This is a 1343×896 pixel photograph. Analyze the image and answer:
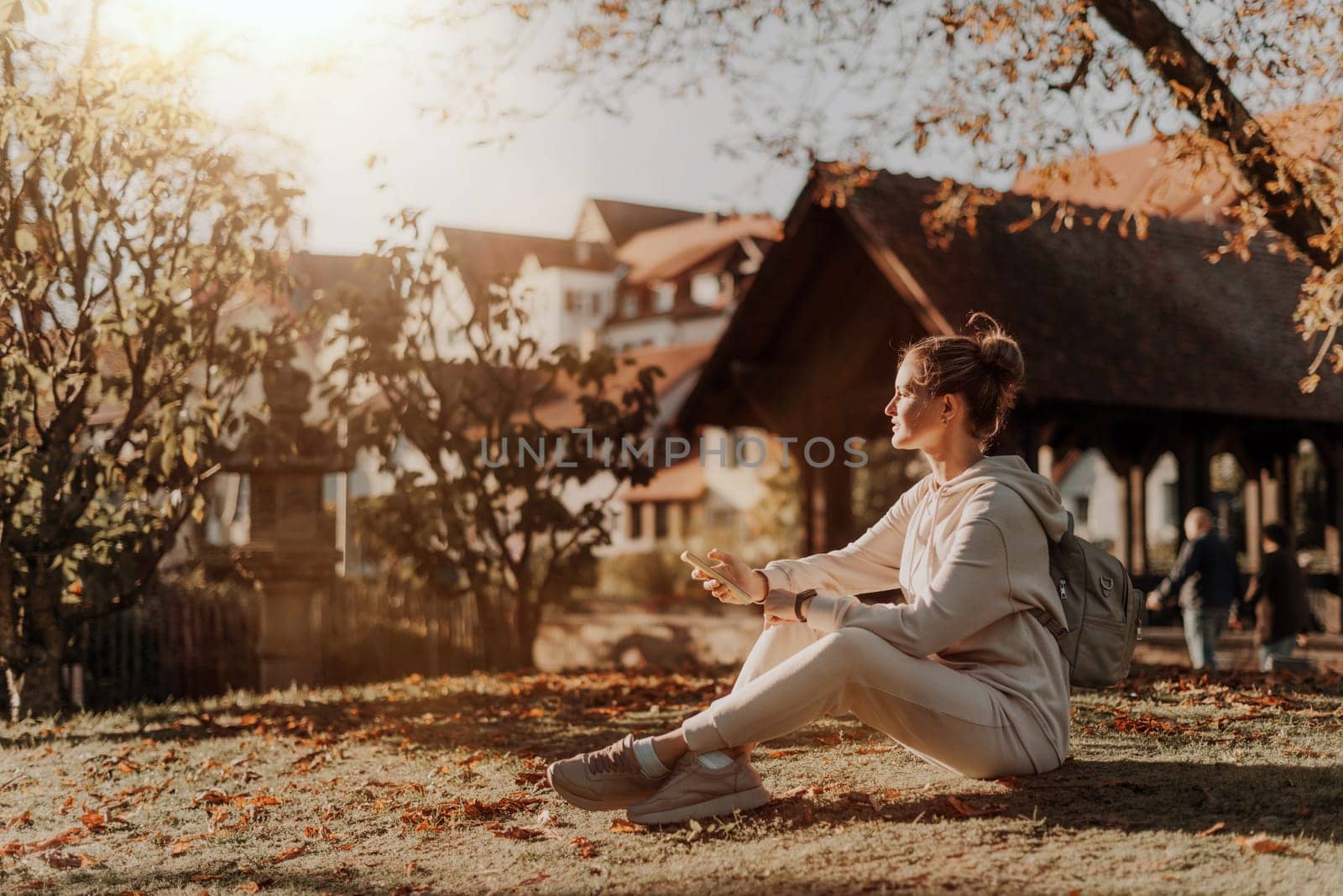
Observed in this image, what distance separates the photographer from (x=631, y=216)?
73.9 meters

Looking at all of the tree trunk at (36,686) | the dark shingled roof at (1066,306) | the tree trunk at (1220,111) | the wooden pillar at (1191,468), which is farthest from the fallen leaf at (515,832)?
the wooden pillar at (1191,468)

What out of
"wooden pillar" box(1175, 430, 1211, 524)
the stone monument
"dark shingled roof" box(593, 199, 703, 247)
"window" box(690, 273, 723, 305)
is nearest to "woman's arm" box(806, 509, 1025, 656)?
the stone monument

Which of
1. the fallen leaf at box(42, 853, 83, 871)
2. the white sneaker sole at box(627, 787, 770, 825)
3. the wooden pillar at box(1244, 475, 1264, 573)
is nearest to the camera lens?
the white sneaker sole at box(627, 787, 770, 825)

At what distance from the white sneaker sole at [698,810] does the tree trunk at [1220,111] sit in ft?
18.0

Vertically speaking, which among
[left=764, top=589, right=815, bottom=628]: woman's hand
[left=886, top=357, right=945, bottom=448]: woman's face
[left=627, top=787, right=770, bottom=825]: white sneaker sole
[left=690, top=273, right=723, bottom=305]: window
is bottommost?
[left=627, top=787, right=770, bottom=825]: white sneaker sole

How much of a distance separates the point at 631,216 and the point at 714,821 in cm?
7062

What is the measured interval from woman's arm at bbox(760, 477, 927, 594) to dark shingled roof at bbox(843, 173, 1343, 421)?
8595mm

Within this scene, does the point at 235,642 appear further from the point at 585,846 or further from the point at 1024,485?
the point at 1024,485

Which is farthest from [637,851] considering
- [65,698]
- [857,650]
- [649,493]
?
[649,493]

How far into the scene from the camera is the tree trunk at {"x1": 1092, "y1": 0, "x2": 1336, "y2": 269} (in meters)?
8.29

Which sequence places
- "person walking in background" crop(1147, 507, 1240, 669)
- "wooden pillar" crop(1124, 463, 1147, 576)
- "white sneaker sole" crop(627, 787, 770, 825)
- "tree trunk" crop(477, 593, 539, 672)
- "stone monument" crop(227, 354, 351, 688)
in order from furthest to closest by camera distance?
"wooden pillar" crop(1124, 463, 1147, 576) → "tree trunk" crop(477, 593, 539, 672) → "stone monument" crop(227, 354, 351, 688) → "person walking in background" crop(1147, 507, 1240, 669) → "white sneaker sole" crop(627, 787, 770, 825)

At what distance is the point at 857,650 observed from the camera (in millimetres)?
4195

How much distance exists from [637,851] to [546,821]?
0.73m

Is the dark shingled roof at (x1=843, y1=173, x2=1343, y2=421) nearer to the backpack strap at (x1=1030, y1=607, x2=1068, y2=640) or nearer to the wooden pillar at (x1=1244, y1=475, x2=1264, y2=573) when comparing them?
the wooden pillar at (x1=1244, y1=475, x2=1264, y2=573)
